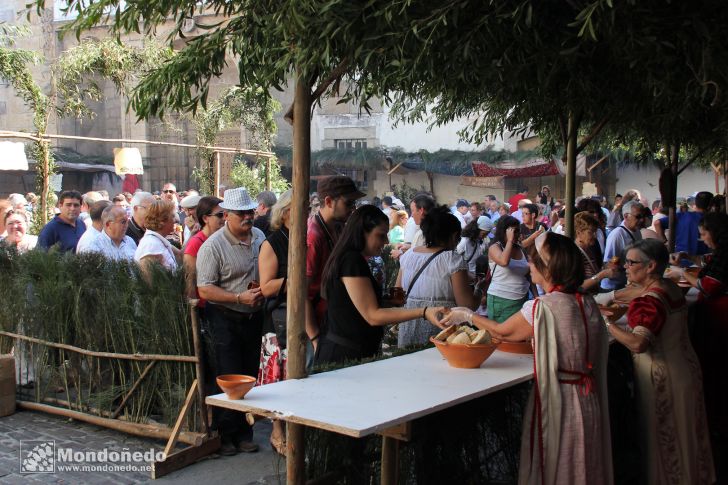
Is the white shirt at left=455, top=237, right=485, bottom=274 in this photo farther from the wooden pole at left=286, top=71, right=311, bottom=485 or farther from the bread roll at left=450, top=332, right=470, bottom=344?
the wooden pole at left=286, top=71, right=311, bottom=485

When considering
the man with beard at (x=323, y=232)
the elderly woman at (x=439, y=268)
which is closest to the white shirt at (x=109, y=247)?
the man with beard at (x=323, y=232)

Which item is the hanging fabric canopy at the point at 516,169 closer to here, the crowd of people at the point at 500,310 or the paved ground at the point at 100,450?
the crowd of people at the point at 500,310

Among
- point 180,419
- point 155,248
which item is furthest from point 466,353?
point 155,248

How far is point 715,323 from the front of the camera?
558 cm

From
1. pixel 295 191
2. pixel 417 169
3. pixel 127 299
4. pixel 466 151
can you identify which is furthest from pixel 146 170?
pixel 295 191

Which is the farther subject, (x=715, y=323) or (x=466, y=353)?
(x=715, y=323)

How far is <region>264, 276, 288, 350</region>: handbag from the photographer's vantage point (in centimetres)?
527

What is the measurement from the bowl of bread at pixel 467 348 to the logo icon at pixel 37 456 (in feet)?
10.3

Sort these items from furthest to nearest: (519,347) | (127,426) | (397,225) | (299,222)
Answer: (397,225) → (127,426) → (519,347) → (299,222)

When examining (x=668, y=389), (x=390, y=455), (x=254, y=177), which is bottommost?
(x=390, y=455)

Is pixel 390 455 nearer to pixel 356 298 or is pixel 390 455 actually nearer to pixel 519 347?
pixel 356 298

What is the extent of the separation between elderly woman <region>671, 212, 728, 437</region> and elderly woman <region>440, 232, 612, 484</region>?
2225 millimetres

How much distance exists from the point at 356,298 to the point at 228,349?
1.82 m

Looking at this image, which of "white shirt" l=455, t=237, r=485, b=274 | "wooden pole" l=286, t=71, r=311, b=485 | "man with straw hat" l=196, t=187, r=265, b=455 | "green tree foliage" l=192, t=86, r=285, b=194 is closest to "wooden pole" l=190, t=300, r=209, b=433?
"man with straw hat" l=196, t=187, r=265, b=455
